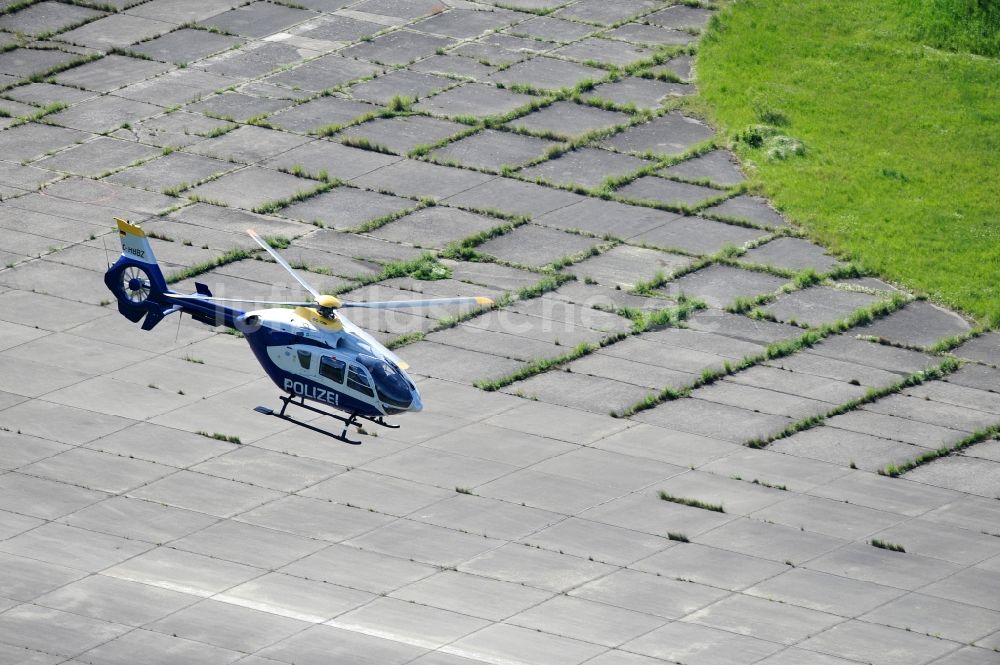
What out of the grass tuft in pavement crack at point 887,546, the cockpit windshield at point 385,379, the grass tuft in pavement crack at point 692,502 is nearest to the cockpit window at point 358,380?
the cockpit windshield at point 385,379

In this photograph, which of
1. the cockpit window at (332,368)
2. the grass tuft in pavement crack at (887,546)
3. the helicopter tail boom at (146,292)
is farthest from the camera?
the helicopter tail boom at (146,292)

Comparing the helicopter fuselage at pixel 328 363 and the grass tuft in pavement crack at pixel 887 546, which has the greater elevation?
the helicopter fuselage at pixel 328 363

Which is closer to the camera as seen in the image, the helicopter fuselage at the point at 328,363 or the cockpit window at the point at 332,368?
the helicopter fuselage at the point at 328,363

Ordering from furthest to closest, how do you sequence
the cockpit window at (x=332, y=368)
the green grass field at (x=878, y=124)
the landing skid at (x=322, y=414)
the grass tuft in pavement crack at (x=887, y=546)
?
1. the green grass field at (x=878, y=124)
2. the grass tuft in pavement crack at (x=887, y=546)
3. the landing skid at (x=322, y=414)
4. the cockpit window at (x=332, y=368)

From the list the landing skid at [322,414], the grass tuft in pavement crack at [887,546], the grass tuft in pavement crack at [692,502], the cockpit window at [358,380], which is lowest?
the grass tuft in pavement crack at [887,546]

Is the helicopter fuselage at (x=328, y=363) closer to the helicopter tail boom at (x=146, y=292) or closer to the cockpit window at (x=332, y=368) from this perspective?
the cockpit window at (x=332, y=368)

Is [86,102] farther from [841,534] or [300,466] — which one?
[841,534]
